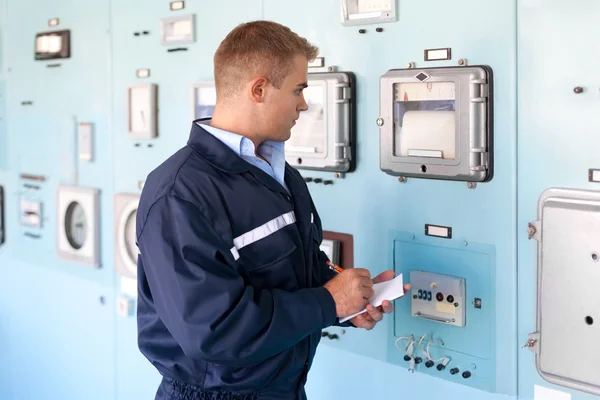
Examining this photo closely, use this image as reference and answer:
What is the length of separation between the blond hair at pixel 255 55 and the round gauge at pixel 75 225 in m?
1.86

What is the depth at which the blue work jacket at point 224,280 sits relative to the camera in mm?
1666

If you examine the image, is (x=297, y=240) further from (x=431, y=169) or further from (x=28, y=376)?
(x=28, y=376)

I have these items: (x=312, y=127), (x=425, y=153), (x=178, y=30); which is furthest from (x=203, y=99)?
(x=425, y=153)

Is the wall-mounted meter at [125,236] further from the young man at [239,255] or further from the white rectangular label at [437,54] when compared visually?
the white rectangular label at [437,54]

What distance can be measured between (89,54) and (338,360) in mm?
1775

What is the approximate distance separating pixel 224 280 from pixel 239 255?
0.41ft

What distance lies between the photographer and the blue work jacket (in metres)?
1.67

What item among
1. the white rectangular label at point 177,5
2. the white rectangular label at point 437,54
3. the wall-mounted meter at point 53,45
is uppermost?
the white rectangular label at point 177,5

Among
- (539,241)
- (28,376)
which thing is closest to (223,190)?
(539,241)

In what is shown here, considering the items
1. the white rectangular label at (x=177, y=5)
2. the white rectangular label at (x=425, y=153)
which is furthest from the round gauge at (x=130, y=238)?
the white rectangular label at (x=425, y=153)

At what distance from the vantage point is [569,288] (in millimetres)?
1936

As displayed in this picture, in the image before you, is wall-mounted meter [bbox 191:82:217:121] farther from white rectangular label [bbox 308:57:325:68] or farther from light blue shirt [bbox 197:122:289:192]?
light blue shirt [bbox 197:122:289:192]

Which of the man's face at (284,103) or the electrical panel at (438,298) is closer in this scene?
the man's face at (284,103)

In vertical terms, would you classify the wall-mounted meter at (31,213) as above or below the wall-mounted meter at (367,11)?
below
